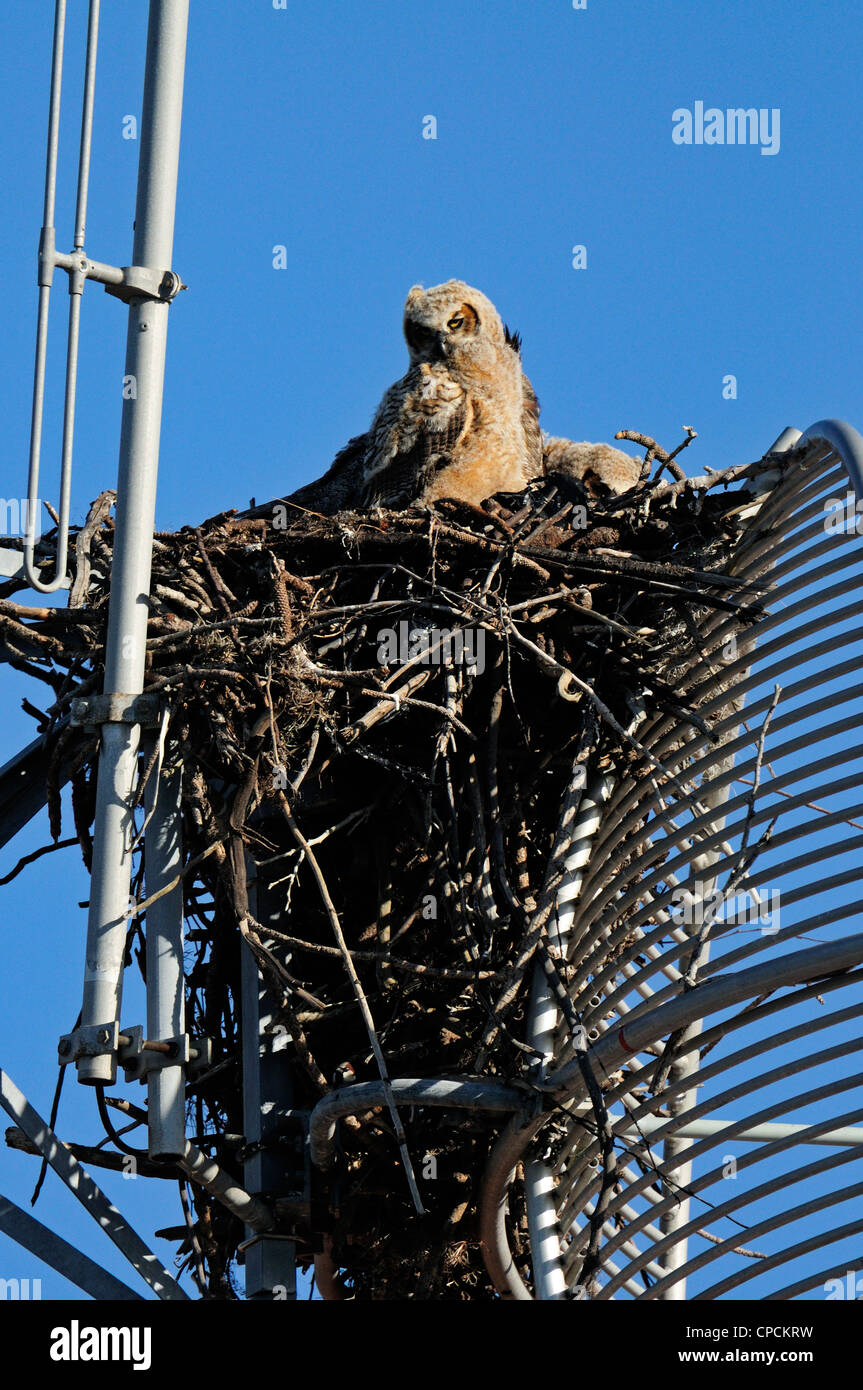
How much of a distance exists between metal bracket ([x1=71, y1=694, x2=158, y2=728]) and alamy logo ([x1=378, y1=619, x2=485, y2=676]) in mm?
1191

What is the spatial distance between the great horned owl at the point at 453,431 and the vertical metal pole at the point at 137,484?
3.21 meters

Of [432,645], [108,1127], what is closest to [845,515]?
[432,645]

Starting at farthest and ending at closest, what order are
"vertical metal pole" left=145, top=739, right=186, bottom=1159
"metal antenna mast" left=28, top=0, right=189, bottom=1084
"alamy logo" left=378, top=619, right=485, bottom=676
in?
1. "alamy logo" left=378, top=619, right=485, bottom=676
2. "vertical metal pole" left=145, top=739, right=186, bottom=1159
3. "metal antenna mast" left=28, top=0, right=189, bottom=1084

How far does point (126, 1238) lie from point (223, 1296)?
1.08 meters

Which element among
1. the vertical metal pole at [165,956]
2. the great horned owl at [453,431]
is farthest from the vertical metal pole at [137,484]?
the great horned owl at [453,431]

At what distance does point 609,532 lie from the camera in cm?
686

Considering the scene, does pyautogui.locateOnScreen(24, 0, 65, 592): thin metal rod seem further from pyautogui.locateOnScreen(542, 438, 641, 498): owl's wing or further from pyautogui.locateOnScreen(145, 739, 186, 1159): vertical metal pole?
pyautogui.locateOnScreen(542, 438, 641, 498): owl's wing

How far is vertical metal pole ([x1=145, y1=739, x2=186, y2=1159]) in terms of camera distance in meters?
5.25

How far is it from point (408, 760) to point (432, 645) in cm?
61

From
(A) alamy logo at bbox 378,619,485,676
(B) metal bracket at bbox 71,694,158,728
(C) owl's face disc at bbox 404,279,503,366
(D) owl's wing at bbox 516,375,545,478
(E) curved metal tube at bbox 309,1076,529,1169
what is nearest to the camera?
(B) metal bracket at bbox 71,694,158,728

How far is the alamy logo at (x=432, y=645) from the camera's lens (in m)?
6.25
